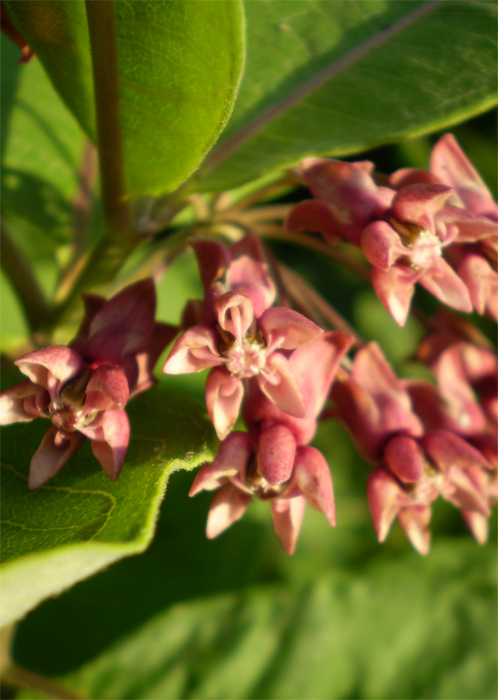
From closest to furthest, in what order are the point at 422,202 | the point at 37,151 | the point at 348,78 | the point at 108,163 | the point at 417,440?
the point at 422,202
the point at 108,163
the point at 417,440
the point at 348,78
the point at 37,151

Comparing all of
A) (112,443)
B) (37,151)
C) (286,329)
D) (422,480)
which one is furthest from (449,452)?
(37,151)

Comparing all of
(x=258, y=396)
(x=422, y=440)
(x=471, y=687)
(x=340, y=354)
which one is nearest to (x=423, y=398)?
(x=422, y=440)

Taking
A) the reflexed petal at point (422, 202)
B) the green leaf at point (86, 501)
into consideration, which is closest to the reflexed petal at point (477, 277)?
the reflexed petal at point (422, 202)

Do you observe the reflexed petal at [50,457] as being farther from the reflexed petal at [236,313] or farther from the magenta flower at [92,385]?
the reflexed petal at [236,313]

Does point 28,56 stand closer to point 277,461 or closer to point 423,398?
point 277,461

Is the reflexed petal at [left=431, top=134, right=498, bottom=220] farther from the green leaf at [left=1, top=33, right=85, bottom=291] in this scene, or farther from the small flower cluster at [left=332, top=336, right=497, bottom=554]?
the green leaf at [left=1, top=33, right=85, bottom=291]

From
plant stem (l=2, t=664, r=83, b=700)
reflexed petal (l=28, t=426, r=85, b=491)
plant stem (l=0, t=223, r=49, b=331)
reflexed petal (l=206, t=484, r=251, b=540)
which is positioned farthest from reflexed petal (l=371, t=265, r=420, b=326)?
plant stem (l=2, t=664, r=83, b=700)

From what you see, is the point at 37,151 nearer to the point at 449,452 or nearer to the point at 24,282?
the point at 24,282
